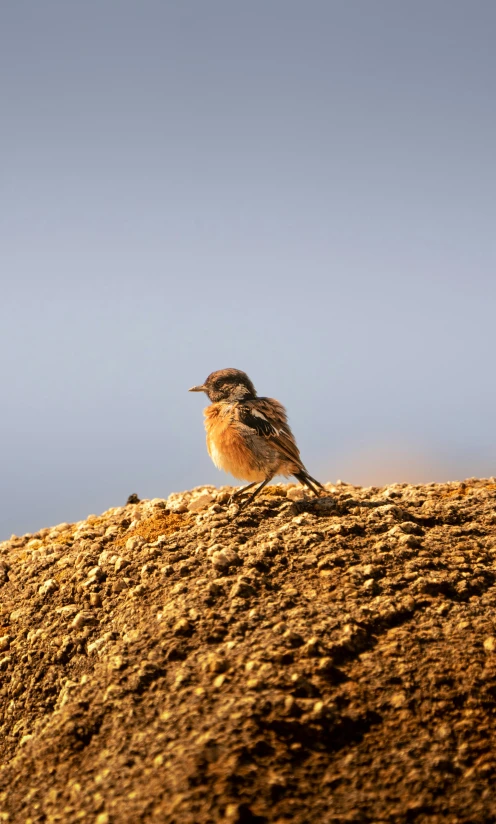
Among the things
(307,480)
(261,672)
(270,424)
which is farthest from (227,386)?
(261,672)

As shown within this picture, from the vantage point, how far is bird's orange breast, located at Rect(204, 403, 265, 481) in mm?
6691

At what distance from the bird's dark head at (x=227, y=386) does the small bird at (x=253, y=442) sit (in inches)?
2.8

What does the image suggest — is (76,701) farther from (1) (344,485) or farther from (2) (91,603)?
(1) (344,485)

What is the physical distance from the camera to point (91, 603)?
535cm

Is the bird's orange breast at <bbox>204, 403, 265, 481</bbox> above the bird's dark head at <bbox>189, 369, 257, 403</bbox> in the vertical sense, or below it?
below

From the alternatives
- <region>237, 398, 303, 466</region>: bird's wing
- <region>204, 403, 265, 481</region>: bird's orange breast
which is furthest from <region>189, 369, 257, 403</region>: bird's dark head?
<region>204, 403, 265, 481</region>: bird's orange breast

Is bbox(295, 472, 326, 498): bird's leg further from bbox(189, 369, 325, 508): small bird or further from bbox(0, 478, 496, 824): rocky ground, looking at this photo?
bbox(0, 478, 496, 824): rocky ground

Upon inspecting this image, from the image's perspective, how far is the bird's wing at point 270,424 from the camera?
22.2 ft

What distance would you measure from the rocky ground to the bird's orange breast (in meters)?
0.65

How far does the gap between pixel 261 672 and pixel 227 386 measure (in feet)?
12.8

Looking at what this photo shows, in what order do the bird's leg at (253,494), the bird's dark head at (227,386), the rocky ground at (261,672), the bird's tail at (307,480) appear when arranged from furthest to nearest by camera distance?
the bird's dark head at (227,386) → the bird's tail at (307,480) → the bird's leg at (253,494) → the rocky ground at (261,672)

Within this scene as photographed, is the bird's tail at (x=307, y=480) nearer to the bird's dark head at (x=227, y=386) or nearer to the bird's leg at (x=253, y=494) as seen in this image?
the bird's leg at (x=253, y=494)

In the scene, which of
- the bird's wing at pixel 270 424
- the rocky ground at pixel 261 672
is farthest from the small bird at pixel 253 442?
the rocky ground at pixel 261 672

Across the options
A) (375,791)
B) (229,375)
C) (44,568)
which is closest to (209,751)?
(375,791)
